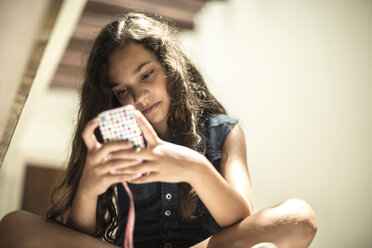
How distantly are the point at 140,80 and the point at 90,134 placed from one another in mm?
352

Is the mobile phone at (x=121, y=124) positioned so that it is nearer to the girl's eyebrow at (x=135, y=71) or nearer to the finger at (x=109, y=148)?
the finger at (x=109, y=148)

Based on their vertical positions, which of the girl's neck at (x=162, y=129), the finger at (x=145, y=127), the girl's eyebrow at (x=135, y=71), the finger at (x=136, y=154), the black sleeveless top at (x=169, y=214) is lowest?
the black sleeveless top at (x=169, y=214)

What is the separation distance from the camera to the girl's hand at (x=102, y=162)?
0.71 metres

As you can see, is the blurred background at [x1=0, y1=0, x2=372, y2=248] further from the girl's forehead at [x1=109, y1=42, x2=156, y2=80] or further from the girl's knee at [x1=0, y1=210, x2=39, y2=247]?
the girl's knee at [x1=0, y1=210, x2=39, y2=247]

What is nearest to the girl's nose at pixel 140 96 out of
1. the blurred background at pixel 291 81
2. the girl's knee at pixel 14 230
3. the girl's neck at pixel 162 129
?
the girl's neck at pixel 162 129

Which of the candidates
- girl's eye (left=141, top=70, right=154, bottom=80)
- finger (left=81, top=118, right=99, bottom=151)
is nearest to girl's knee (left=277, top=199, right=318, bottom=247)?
finger (left=81, top=118, right=99, bottom=151)

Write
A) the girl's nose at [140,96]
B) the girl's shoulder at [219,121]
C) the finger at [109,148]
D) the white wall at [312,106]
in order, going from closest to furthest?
1. the finger at [109,148]
2. the girl's nose at [140,96]
3. the girl's shoulder at [219,121]
4. the white wall at [312,106]

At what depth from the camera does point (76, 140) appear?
112 cm

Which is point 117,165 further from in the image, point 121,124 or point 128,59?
point 128,59

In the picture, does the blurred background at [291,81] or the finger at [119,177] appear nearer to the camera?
the finger at [119,177]

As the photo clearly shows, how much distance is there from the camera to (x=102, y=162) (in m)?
0.74

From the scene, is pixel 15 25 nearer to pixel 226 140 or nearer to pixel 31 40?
pixel 31 40

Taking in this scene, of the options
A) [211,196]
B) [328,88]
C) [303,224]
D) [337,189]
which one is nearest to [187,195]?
[211,196]

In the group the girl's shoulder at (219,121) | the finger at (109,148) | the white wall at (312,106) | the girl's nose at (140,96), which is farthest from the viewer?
the white wall at (312,106)
